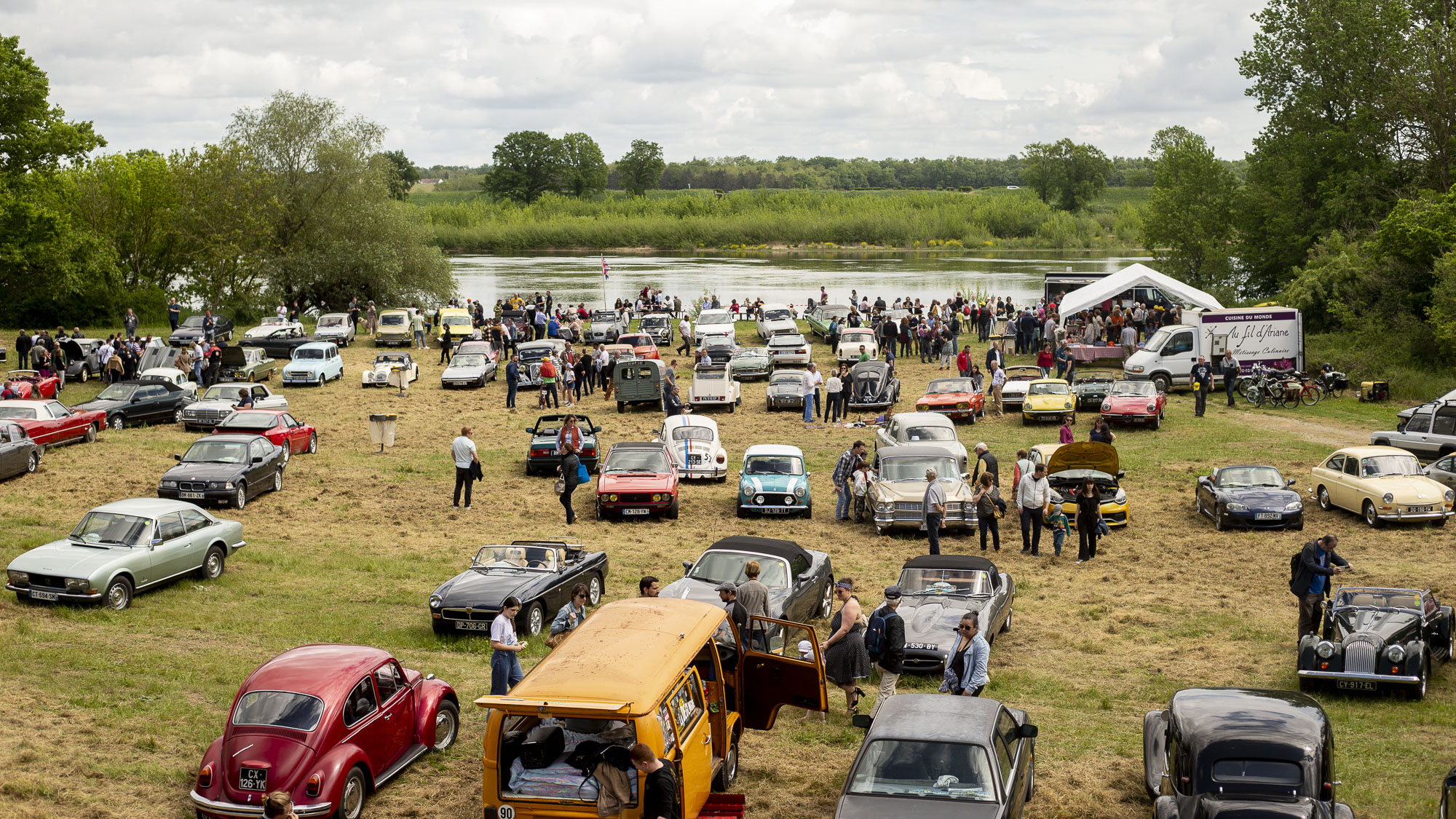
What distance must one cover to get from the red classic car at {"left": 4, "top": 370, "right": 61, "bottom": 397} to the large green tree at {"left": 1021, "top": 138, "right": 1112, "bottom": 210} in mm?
125084

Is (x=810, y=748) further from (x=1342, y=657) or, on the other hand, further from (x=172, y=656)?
(x=172, y=656)

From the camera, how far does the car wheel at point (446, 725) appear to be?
1094cm

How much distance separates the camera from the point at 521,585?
582 inches

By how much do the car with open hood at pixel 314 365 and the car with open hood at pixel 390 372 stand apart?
3.51 feet

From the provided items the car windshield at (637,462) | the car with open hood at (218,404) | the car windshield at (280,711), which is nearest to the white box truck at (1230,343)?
the car windshield at (637,462)

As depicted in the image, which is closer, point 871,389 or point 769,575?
point 769,575

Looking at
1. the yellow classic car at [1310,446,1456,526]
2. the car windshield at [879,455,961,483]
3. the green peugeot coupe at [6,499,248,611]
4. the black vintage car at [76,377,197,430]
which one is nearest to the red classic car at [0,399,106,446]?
the black vintage car at [76,377,197,430]

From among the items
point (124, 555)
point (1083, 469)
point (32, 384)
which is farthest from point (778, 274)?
point (124, 555)

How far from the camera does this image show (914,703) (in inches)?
369

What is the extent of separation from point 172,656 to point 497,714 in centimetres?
714

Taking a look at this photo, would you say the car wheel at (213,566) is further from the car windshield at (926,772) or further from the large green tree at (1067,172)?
the large green tree at (1067,172)

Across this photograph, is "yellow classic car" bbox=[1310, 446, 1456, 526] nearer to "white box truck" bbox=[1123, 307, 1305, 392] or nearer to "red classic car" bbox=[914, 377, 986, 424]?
"red classic car" bbox=[914, 377, 986, 424]

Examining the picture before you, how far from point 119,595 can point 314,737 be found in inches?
305

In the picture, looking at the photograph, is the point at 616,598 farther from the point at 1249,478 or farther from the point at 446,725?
the point at 1249,478
